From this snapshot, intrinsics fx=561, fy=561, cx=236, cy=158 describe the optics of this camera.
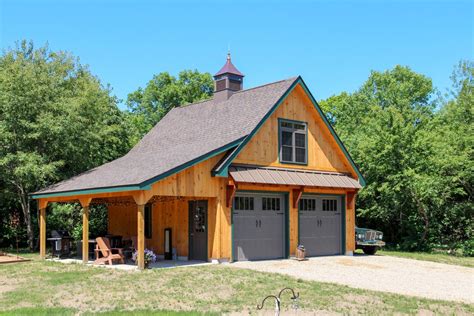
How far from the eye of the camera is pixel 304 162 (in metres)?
21.2

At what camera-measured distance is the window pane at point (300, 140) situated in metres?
21.1

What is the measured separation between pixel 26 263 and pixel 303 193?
9979mm

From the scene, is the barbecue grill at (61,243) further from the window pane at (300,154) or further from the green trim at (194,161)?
the window pane at (300,154)

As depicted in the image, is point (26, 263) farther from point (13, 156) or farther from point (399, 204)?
point (399, 204)

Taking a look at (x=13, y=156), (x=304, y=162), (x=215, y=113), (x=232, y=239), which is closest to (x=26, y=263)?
(x=13, y=156)

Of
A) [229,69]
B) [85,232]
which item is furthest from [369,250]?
[85,232]

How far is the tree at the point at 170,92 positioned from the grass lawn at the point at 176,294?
120 feet

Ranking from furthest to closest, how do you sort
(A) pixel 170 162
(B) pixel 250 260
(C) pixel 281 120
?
(C) pixel 281 120 → (B) pixel 250 260 → (A) pixel 170 162

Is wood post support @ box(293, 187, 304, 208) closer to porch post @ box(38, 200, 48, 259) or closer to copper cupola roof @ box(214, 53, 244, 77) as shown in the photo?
copper cupola roof @ box(214, 53, 244, 77)

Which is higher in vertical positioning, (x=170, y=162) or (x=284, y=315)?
(x=170, y=162)

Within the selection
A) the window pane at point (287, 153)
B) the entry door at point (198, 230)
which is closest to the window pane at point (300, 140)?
the window pane at point (287, 153)

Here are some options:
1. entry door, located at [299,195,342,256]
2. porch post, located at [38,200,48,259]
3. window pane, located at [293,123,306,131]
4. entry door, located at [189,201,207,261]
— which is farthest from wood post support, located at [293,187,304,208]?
porch post, located at [38,200,48,259]

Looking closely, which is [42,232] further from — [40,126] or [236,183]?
[236,183]

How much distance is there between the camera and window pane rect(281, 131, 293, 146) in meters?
20.6
